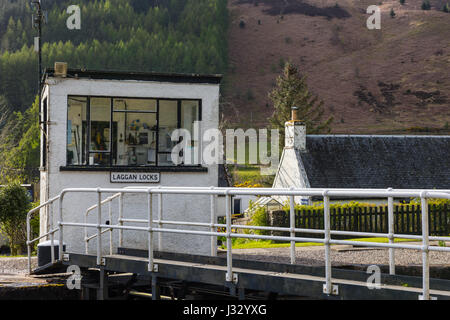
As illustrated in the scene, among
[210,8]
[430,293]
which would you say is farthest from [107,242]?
[210,8]

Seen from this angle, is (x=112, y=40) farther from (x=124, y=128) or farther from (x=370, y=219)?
(x=124, y=128)

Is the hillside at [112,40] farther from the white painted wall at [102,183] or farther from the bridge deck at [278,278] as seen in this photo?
the bridge deck at [278,278]

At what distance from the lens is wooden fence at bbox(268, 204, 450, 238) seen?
25188 mm

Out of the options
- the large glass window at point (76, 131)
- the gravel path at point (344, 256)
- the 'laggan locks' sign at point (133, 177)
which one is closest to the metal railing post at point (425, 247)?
the gravel path at point (344, 256)

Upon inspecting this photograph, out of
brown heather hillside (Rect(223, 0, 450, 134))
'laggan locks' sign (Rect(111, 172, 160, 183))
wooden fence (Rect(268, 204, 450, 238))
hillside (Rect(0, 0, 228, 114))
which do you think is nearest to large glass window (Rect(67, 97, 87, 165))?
'laggan locks' sign (Rect(111, 172, 160, 183))

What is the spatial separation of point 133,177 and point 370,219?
43.8 ft

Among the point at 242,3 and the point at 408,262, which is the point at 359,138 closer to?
the point at 408,262

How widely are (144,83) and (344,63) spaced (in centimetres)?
15294

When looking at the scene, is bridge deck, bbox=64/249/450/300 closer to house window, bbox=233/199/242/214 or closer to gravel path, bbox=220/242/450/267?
gravel path, bbox=220/242/450/267

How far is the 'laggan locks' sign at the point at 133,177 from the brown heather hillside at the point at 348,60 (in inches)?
4343

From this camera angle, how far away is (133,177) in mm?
15742

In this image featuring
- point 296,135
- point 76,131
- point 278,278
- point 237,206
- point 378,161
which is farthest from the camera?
point 237,206

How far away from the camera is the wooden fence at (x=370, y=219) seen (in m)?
25.2

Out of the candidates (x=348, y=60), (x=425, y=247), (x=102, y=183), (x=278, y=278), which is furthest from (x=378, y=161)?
(x=348, y=60)
